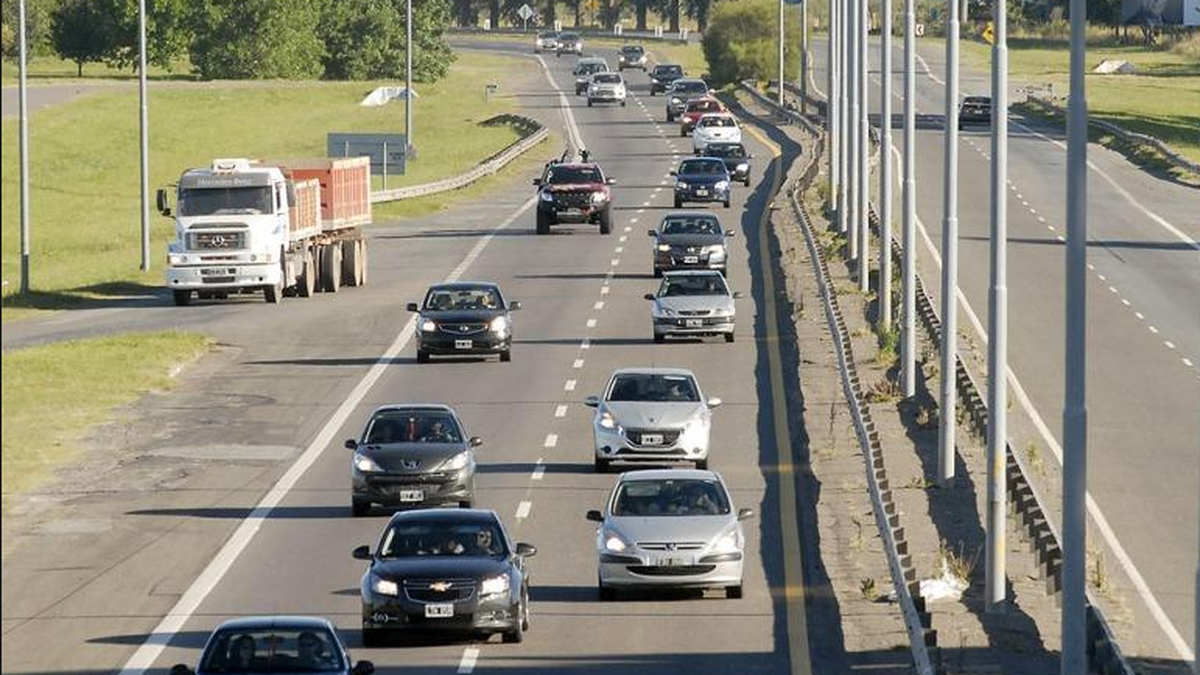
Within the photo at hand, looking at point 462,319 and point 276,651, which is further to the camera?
point 462,319

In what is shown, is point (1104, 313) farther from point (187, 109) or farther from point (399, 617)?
point (187, 109)

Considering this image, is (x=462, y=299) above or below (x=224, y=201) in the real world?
below

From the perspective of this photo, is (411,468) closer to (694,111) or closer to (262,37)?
(694,111)

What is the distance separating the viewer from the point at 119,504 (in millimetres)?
36938

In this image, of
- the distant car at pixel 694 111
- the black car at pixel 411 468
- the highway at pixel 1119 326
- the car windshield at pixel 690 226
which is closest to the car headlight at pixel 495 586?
the highway at pixel 1119 326

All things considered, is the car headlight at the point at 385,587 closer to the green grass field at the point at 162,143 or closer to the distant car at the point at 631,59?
the green grass field at the point at 162,143

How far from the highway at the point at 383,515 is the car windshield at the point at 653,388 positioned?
4.05 ft

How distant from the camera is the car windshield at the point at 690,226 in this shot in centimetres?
6869

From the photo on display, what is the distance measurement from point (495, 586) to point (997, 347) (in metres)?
6.37

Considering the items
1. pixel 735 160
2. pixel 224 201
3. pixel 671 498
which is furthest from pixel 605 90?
pixel 671 498

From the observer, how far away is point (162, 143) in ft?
452

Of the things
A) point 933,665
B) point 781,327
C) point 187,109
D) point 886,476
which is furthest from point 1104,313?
point 187,109

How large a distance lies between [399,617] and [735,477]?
13257 mm

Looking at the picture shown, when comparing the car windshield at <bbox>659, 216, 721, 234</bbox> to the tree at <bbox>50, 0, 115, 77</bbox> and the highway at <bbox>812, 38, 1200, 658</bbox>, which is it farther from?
the tree at <bbox>50, 0, 115, 77</bbox>
